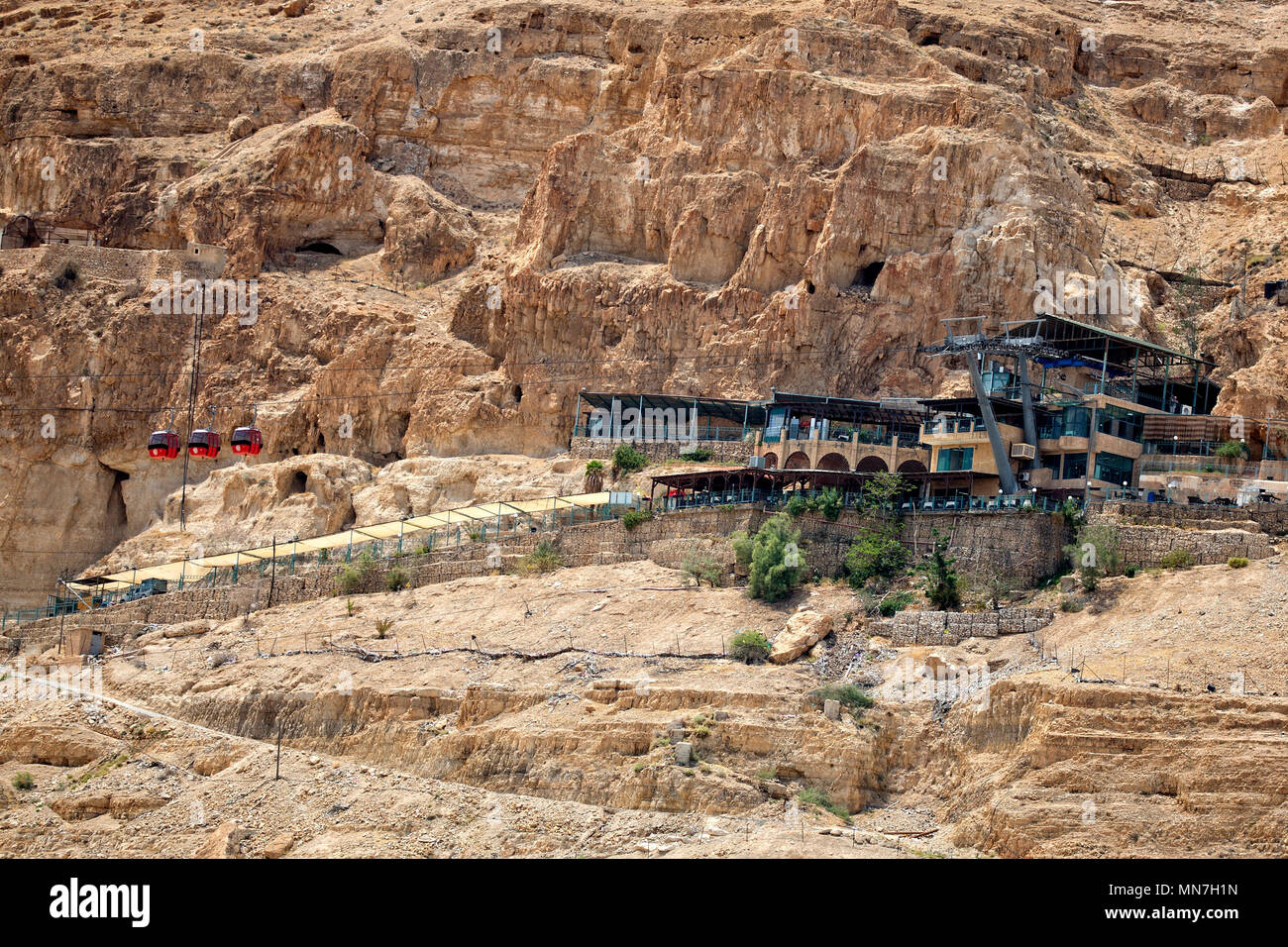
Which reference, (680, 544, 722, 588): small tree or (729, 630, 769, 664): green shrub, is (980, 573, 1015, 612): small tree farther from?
(680, 544, 722, 588): small tree

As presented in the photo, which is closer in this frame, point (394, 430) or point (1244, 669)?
point (1244, 669)

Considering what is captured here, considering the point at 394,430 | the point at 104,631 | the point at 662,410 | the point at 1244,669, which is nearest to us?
the point at 1244,669

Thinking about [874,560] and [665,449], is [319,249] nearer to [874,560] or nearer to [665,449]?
[665,449]

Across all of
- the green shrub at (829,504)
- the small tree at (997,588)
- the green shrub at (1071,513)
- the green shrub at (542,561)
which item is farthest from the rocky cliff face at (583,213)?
the small tree at (997,588)

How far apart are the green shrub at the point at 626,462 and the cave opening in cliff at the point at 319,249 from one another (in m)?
23.6

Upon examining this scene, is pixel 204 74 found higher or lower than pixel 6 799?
higher

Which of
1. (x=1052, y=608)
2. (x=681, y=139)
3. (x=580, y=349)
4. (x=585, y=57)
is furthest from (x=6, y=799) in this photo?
(x=585, y=57)

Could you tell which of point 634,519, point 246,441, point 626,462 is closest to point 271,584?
point 246,441

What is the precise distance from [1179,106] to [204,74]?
48.1 meters

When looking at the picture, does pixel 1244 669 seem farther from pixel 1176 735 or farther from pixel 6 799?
pixel 6 799

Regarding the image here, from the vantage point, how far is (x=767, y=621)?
49.5 m

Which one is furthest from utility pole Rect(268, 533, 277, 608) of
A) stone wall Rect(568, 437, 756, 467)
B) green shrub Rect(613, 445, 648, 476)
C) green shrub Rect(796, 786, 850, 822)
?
green shrub Rect(796, 786, 850, 822)

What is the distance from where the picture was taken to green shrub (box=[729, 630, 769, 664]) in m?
46.8

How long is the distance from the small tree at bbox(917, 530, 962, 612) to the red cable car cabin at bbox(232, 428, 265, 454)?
89.7 feet
